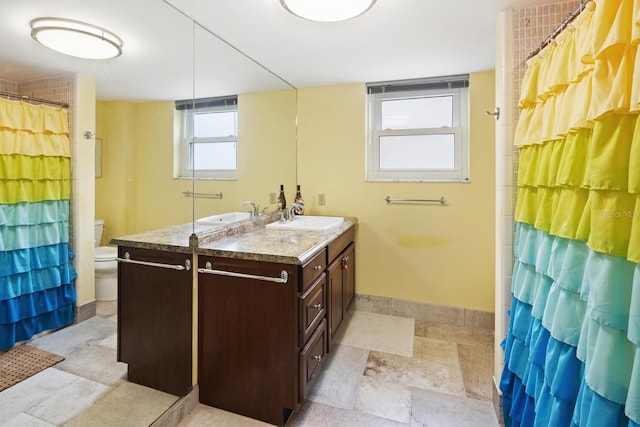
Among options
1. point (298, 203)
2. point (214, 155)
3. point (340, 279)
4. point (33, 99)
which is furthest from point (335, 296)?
point (33, 99)

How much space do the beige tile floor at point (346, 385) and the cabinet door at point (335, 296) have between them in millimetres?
227

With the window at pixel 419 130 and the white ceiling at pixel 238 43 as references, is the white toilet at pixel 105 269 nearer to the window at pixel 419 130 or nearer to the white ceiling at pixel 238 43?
the white ceiling at pixel 238 43

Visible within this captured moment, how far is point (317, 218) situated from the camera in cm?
281

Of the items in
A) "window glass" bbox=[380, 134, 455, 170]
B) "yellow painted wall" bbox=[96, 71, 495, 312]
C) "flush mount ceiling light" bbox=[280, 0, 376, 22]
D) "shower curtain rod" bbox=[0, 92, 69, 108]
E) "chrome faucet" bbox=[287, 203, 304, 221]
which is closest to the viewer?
"shower curtain rod" bbox=[0, 92, 69, 108]

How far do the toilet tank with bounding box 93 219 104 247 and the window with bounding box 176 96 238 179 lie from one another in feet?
1.53

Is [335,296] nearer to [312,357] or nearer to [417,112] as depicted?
[312,357]

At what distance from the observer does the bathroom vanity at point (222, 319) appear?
1.55 metres

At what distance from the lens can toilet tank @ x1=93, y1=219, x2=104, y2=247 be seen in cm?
→ 133

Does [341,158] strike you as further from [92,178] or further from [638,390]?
[638,390]

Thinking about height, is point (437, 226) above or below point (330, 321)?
above

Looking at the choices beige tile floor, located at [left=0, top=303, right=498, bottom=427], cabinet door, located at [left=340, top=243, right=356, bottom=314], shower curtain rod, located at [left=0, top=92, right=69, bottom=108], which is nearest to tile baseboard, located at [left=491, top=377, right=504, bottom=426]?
beige tile floor, located at [left=0, top=303, right=498, bottom=427]

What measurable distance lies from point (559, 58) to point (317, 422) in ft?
6.28

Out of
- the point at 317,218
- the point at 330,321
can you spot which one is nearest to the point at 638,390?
the point at 330,321

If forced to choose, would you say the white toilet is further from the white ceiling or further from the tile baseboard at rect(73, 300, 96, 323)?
the white ceiling
